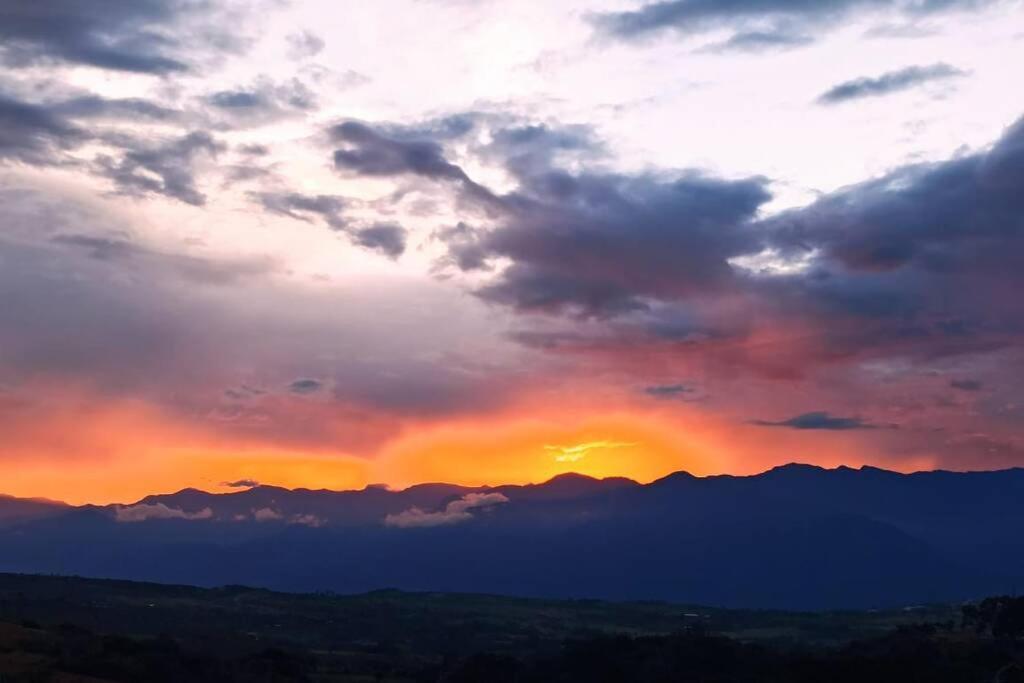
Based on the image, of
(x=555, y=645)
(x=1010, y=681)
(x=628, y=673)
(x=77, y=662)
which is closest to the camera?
(x=77, y=662)

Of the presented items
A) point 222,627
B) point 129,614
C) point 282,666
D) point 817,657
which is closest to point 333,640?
point 222,627

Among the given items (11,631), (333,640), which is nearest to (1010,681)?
(11,631)

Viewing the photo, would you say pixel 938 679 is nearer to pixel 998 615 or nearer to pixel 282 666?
pixel 998 615

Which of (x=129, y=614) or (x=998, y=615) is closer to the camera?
(x=998, y=615)

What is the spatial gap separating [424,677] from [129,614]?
8092cm

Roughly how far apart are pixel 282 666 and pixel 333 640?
290 feet

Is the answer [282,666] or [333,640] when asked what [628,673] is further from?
[333,640]

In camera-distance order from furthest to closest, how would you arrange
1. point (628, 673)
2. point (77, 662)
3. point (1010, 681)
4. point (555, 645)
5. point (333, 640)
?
point (333, 640), point (555, 645), point (628, 673), point (1010, 681), point (77, 662)

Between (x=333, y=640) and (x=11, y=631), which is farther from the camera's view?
(x=333, y=640)

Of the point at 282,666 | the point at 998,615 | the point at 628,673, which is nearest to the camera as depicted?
the point at 282,666

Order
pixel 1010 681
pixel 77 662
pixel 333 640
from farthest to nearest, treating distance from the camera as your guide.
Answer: pixel 333 640
pixel 1010 681
pixel 77 662

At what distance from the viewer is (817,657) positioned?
116250 millimetres

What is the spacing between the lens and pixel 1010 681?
101812 mm

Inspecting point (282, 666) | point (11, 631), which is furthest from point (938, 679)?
point (11, 631)
